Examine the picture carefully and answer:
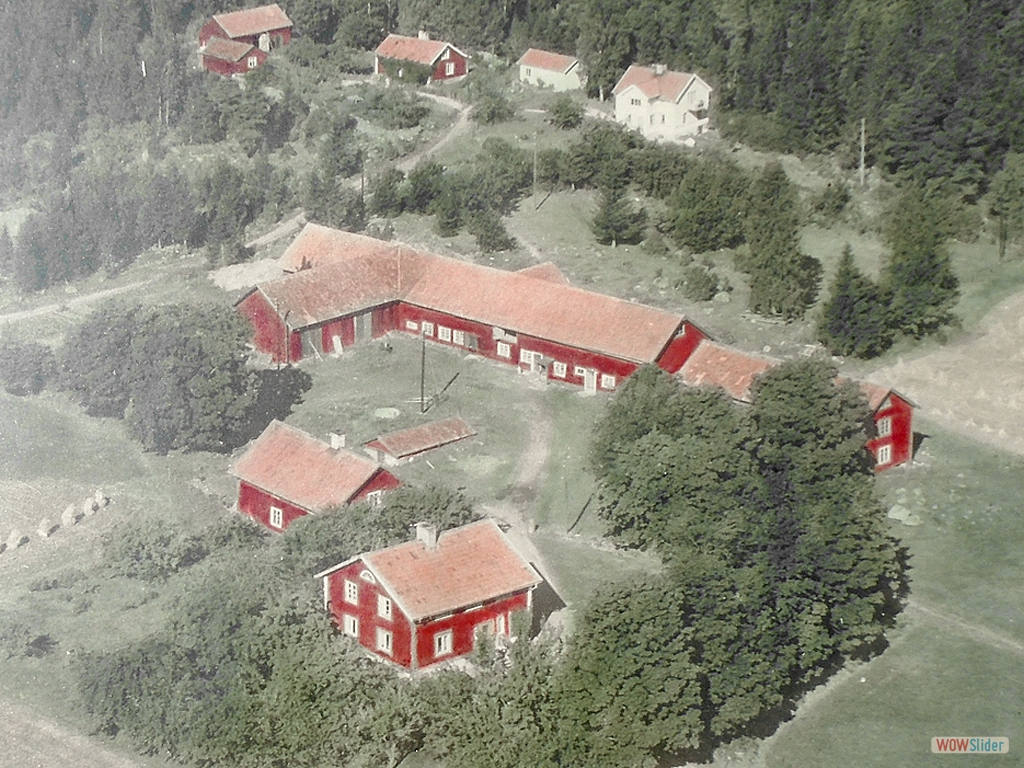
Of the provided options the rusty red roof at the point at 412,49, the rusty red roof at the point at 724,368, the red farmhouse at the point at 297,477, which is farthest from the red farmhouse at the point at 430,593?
the rusty red roof at the point at 412,49

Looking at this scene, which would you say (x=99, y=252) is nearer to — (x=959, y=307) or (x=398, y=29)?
(x=398, y=29)

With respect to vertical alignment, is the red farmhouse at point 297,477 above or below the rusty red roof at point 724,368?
below

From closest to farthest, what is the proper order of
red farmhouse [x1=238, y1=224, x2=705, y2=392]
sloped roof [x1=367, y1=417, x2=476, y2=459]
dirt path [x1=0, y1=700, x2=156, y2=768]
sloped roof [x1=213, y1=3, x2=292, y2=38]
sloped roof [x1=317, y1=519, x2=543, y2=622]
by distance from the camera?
dirt path [x1=0, y1=700, x2=156, y2=768]
sloped roof [x1=317, y1=519, x2=543, y2=622]
sloped roof [x1=367, y1=417, x2=476, y2=459]
red farmhouse [x1=238, y1=224, x2=705, y2=392]
sloped roof [x1=213, y1=3, x2=292, y2=38]

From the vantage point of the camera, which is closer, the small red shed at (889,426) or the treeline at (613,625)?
the treeline at (613,625)

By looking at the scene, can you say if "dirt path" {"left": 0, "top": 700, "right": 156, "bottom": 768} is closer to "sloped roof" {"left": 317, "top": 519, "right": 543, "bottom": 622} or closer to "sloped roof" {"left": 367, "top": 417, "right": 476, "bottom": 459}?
"sloped roof" {"left": 317, "top": 519, "right": 543, "bottom": 622}

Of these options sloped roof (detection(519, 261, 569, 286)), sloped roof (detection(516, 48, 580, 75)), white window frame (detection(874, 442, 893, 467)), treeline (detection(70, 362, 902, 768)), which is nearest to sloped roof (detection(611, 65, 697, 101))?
sloped roof (detection(516, 48, 580, 75))

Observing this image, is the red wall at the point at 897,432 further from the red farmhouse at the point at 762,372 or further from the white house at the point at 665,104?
the white house at the point at 665,104

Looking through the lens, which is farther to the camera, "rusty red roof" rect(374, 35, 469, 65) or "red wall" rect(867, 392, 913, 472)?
"rusty red roof" rect(374, 35, 469, 65)
